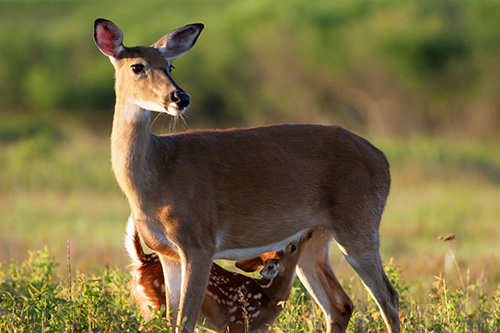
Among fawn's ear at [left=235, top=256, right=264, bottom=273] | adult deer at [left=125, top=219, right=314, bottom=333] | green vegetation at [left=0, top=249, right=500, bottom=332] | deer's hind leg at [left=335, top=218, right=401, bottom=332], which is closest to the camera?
green vegetation at [left=0, top=249, right=500, bottom=332]

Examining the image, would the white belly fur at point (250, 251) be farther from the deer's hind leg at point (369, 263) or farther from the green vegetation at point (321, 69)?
the green vegetation at point (321, 69)

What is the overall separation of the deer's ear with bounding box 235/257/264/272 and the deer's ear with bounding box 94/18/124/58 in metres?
2.21

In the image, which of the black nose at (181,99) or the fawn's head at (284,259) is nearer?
the black nose at (181,99)

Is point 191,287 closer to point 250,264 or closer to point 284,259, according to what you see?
point 284,259

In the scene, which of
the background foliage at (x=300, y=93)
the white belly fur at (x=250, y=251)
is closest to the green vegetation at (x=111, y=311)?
the white belly fur at (x=250, y=251)

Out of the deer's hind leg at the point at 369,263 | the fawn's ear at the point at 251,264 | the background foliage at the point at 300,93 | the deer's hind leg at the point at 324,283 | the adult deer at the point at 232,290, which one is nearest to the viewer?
the deer's hind leg at the point at 369,263

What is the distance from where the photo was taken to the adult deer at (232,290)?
5711 mm

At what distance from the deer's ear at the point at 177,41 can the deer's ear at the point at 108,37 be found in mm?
265

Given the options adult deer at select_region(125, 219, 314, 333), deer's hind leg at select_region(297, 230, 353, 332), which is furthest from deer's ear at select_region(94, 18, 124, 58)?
deer's hind leg at select_region(297, 230, 353, 332)

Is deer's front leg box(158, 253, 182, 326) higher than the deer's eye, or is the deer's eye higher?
the deer's eye

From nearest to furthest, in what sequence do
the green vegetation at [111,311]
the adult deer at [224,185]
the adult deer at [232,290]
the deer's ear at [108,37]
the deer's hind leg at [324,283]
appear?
the green vegetation at [111,311]
the adult deer at [224,185]
the deer's ear at [108,37]
the adult deer at [232,290]
the deer's hind leg at [324,283]

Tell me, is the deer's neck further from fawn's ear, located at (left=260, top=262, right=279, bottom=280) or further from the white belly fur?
fawn's ear, located at (left=260, top=262, right=279, bottom=280)

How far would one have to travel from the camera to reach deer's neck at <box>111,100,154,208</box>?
5.09 m

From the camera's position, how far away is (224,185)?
5289 mm
